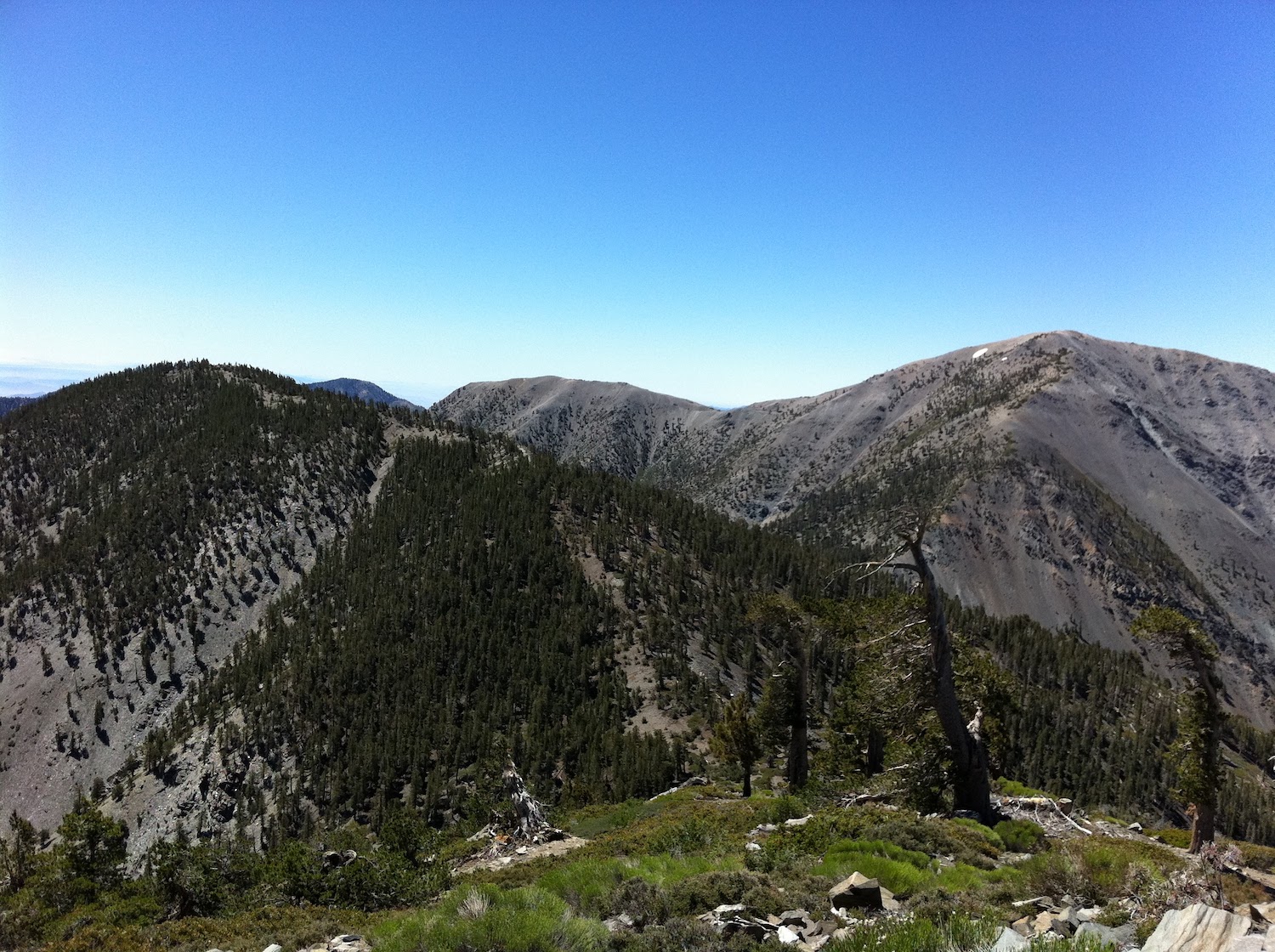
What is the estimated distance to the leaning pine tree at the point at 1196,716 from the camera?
17.6 m

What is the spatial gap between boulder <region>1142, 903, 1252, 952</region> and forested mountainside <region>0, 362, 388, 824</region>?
9497 cm

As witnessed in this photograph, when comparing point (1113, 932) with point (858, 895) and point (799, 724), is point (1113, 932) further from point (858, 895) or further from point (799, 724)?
point (799, 724)

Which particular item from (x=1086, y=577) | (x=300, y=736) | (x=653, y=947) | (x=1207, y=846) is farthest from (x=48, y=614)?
(x=1086, y=577)

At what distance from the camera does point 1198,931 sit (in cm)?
565

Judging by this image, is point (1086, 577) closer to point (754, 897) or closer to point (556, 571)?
point (556, 571)

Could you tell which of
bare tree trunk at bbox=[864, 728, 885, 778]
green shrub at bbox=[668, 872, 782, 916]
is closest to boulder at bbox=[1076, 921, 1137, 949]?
green shrub at bbox=[668, 872, 782, 916]

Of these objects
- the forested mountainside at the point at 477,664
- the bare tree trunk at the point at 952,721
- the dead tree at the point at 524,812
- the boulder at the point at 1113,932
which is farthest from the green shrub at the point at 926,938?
the forested mountainside at the point at 477,664

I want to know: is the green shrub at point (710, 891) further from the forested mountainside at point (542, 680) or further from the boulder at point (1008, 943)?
the forested mountainside at point (542, 680)

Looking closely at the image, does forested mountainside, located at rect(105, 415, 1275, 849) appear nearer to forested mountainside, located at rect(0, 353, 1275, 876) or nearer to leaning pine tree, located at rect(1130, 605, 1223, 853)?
forested mountainside, located at rect(0, 353, 1275, 876)

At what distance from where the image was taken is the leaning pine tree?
692 inches

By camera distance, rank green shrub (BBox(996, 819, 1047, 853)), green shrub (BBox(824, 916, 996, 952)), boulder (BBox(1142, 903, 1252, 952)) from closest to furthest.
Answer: boulder (BBox(1142, 903, 1252, 952)), green shrub (BBox(824, 916, 996, 952)), green shrub (BBox(996, 819, 1047, 853))

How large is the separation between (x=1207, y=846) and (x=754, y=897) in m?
6.00

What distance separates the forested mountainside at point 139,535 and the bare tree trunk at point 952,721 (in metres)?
90.0

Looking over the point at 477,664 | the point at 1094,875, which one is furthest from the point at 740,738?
the point at 477,664
